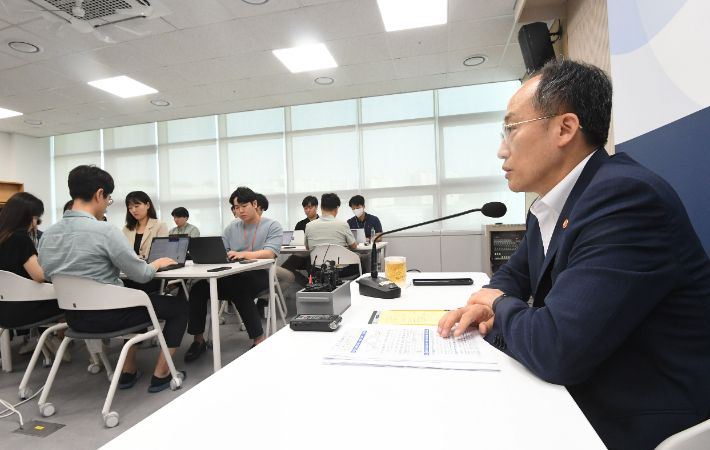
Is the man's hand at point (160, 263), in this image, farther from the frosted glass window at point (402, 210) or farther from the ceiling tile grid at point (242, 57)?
the frosted glass window at point (402, 210)

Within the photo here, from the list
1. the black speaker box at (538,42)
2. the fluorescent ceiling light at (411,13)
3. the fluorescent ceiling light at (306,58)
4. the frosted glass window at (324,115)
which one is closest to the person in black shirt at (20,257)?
the fluorescent ceiling light at (306,58)

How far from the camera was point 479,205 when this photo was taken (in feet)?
18.4

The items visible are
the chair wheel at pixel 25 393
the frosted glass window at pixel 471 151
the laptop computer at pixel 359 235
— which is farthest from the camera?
the frosted glass window at pixel 471 151

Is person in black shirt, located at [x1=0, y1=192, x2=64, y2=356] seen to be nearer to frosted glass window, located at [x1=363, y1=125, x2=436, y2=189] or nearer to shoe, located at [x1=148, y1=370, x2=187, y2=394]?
shoe, located at [x1=148, y1=370, x2=187, y2=394]

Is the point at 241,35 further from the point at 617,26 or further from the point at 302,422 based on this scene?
the point at 302,422

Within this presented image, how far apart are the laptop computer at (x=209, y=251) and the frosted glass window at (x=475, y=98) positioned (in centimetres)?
436

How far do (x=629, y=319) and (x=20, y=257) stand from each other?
3.33m

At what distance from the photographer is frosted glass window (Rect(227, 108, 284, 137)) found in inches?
250

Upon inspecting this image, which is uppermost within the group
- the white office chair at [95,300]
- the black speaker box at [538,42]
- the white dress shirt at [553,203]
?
the black speaker box at [538,42]

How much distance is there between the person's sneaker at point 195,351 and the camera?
108 inches

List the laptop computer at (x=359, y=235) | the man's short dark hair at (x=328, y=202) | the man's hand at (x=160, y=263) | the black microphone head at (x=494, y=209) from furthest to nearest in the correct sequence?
the laptop computer at (x=359, y=235) → the man's short dark hair at (x=328, y=202) → the man's hand at (x=160, y=263) → the black microphone head at (x=494, y=209)

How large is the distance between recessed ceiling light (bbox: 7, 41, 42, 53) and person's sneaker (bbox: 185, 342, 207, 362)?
12.0 feet

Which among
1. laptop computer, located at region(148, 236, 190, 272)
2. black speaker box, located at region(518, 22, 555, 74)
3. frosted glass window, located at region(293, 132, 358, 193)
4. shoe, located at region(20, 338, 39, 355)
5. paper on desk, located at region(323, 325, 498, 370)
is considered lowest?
shoe, located at region(20, 338, 39, 355)

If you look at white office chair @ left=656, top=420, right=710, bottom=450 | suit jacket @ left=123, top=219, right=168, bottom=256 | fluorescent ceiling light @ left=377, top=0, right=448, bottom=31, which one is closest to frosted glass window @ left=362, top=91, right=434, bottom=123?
fluorescent ceiling light @ left=377, top=0, right=448, bottom=31
